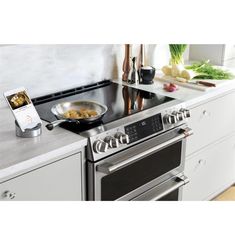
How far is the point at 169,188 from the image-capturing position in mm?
2281

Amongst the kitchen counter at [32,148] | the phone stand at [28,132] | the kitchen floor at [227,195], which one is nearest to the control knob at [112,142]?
the kitchen counter at [32,148]

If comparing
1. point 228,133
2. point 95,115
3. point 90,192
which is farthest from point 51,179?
point 228,133

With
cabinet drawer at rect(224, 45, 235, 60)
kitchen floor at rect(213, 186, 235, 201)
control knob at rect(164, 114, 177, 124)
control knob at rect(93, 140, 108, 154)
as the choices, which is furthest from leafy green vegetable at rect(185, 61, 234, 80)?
control knob at rect(93, 140, 108, 154)

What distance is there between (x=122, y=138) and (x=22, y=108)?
45cm

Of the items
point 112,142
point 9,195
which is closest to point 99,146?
point 112,142

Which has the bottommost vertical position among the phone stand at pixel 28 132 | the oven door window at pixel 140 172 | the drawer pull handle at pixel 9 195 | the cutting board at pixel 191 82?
the oven door window at pixel 140 172

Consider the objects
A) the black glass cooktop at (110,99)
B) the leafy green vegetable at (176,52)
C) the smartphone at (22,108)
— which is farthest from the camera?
the leafy green vegetable at (176,52)

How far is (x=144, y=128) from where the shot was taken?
205 cm

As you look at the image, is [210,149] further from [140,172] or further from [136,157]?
[136,157]

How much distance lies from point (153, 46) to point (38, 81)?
96 cm

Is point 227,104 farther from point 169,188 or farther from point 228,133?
point 169,188

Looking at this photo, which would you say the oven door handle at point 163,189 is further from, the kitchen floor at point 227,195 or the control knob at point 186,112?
the kitchen floor at point 227,195

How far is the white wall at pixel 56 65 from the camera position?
2.15 metres

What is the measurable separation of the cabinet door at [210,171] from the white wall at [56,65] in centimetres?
74
